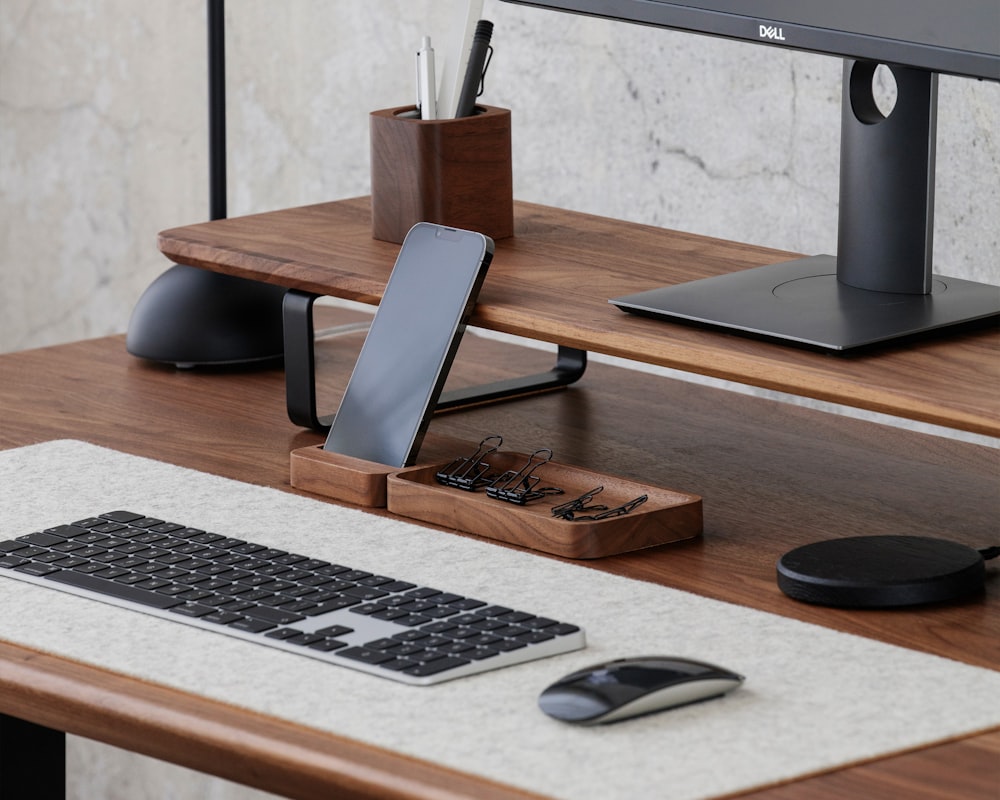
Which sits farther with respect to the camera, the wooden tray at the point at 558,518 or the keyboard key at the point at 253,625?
the wooden tray at the point at 558,518

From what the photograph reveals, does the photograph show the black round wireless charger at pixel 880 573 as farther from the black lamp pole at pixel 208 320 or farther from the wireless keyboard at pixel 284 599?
the black lamp pole at pixel 208 320

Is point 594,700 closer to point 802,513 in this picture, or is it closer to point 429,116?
point 802,513

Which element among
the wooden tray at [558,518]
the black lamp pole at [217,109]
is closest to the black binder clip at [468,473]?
the wooden tray at [558,518]

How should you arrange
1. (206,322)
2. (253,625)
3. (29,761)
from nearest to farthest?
(253,625) → (29,761) → (206,322)

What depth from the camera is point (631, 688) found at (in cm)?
90

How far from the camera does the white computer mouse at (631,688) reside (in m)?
0.89

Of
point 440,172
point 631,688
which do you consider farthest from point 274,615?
point 440,172

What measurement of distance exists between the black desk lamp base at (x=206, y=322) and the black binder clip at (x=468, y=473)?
14.4 inches

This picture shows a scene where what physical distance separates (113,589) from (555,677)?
11.2 inches

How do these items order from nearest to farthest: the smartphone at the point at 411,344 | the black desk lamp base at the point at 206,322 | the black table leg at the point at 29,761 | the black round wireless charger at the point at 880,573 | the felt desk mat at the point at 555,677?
the felt desk mat at the point at 555,677
the black round wireless charger at the point at 880,573
the smartphone at the point at 411,344
the black table leg at the point at 29,761
the black desk lamp base at the point at 206,322

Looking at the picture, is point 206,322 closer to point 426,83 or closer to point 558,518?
point 426,83

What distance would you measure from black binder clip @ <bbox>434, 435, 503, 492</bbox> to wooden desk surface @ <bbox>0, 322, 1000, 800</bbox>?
11cm

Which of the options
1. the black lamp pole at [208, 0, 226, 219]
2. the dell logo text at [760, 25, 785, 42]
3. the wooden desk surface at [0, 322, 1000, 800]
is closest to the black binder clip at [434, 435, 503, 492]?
the wooden desk surface at [0, 322, 1000, 800]

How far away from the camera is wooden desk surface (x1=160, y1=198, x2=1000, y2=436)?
1.14 m
